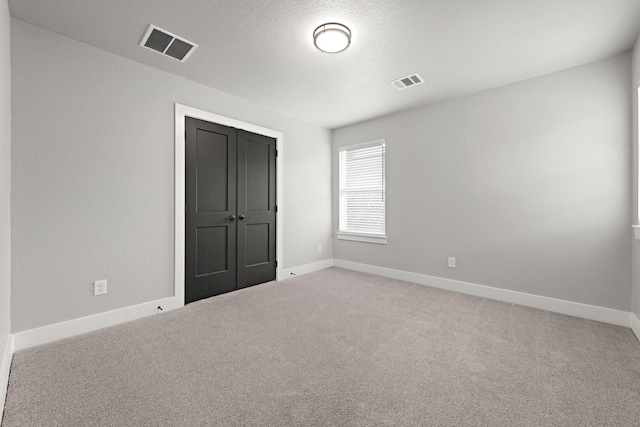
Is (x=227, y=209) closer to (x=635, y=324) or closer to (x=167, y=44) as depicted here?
(x=167, y=44)

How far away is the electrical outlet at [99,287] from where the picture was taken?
246cm

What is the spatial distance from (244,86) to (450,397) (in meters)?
3.40

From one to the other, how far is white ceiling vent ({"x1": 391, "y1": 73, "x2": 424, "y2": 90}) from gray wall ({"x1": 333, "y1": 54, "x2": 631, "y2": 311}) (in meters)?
0.16

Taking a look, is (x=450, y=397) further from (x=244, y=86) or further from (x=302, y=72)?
(x=244, y=86)

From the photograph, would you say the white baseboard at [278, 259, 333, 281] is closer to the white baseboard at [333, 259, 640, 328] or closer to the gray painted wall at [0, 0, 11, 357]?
the white baseboard at [333, 259, 640, 328]

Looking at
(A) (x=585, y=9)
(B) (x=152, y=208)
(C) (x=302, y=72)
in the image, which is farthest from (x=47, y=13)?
(A) (x=585, y=9)

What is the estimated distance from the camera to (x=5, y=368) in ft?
5.52

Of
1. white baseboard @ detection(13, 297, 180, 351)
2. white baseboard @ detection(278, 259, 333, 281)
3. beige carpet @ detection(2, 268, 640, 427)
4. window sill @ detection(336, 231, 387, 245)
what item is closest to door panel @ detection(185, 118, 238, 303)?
white baseboard @ detection(13, 297, 180, 351)

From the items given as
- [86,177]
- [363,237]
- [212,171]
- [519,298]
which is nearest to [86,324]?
[86,177]

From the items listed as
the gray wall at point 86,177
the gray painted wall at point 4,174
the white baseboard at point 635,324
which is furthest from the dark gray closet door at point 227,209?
the white baseboard at point 635,324

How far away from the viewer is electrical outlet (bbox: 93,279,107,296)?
8.07 ft

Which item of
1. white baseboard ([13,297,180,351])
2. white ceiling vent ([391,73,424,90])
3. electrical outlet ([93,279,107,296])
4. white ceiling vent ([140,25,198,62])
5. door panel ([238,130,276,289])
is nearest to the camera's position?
white baseboard ([13,297,180,351])

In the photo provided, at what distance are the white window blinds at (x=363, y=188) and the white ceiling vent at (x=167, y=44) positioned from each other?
2.81m

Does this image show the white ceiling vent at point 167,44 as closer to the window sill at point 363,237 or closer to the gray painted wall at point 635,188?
the window sill at point 363,237
